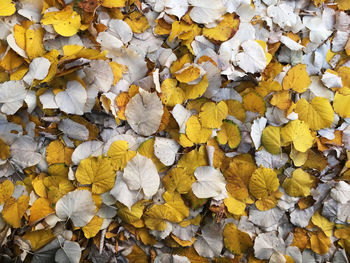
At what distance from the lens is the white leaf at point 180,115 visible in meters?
0.79

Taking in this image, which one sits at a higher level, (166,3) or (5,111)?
(166,3)

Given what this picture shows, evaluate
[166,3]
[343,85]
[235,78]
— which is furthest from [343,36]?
[166,3]

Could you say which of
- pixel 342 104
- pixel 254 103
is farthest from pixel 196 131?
pixel 342 104

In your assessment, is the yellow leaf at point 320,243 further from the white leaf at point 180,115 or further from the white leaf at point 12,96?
the white leaf at point 12,96

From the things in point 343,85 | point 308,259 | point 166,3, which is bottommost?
point 308,259

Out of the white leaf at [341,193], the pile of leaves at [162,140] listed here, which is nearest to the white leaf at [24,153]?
the pile of leaves at [162,140]

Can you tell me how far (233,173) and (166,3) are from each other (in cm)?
43

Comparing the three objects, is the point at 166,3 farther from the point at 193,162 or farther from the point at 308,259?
the point at 308,259

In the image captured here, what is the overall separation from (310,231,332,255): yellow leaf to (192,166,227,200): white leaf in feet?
0.75

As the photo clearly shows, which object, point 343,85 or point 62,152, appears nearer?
point 62,152

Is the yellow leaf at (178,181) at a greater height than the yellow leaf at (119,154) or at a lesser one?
lesser

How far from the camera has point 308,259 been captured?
812 mm

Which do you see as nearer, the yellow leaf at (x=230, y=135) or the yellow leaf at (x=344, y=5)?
the yellow leaf at (x=230, y=135)

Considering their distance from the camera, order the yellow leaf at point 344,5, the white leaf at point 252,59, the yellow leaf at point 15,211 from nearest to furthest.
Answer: the yellow leaf at point 15,211 < the white leaf at point 252,59 < the yellow leaf at point 344,5
